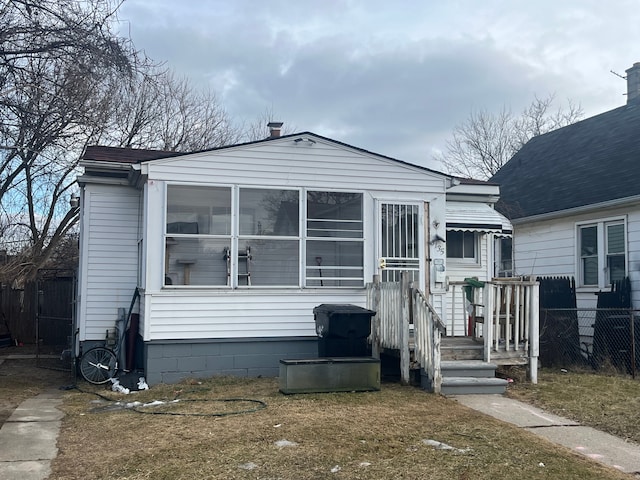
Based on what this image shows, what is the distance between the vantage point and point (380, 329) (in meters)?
9.32

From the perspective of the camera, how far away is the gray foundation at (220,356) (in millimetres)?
9312

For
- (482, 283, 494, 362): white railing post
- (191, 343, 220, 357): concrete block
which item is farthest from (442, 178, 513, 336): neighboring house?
(191, 343, 220, 357): concrete block

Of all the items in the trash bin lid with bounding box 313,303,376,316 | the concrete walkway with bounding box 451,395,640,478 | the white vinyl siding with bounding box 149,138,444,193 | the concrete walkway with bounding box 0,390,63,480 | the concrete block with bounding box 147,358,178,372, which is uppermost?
the white vinyl siding with bounding box 149,138,444,193

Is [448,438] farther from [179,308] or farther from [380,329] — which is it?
[179,308]

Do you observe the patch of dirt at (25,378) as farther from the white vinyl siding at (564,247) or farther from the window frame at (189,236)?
the white vinyl siding at (564,247)

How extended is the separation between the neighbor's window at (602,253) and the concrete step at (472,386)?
215 inches

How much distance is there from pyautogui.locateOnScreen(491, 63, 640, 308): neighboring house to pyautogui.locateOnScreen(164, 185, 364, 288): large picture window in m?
5.53

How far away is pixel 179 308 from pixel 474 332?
4.27m

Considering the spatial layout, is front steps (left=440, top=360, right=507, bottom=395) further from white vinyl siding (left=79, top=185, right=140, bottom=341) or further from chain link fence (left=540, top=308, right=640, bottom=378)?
white vinyl siding (left=79, top=185, right=140, bottom=341)

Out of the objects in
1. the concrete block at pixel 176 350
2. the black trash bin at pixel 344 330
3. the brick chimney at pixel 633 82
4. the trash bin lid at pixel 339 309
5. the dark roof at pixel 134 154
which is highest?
the brick chimney at pixel 633 82

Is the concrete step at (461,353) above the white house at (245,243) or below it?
below

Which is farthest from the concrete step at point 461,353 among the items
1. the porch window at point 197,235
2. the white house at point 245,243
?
the porch window at point 197,235

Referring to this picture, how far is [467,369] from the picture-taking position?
340 inches

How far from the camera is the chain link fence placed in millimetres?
11352
